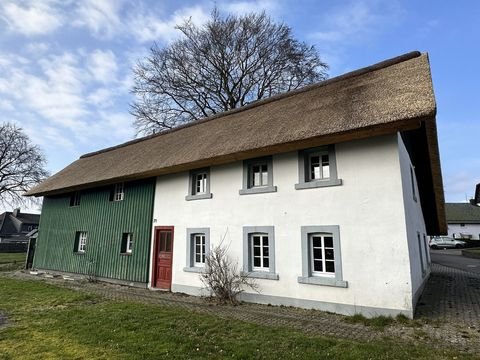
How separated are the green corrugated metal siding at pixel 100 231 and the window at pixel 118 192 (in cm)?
21

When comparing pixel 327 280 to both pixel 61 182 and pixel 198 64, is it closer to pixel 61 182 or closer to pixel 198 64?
pixel 61 182

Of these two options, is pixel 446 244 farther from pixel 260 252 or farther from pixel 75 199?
pixel 75 199

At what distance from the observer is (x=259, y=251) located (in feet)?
31.1

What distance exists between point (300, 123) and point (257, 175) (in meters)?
2.12

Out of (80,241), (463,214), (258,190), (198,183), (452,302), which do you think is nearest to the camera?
(452,302)

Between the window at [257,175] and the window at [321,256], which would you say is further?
the window at [257,175]

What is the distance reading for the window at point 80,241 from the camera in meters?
15.7

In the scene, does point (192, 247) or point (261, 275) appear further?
point (192, 247)

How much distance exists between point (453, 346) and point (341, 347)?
203 cm

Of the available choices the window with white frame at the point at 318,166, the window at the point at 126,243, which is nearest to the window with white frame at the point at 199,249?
the window at the point at 126,243

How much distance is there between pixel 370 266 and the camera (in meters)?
7.46

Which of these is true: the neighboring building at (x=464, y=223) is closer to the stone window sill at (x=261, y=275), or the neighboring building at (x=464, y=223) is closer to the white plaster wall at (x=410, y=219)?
the white plaster wall at (x=410, y=219)

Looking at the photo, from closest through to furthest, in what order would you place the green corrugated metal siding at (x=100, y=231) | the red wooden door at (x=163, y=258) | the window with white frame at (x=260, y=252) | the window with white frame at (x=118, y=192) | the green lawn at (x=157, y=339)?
the green lawn at (x=157, y=339)
the window with white frame at (x=260, y=252)
the red wooden door at (x=163, y=258)
the green corrugated metal siding at (x=100, y=231)
the window with white frame at (x=118, y=192)

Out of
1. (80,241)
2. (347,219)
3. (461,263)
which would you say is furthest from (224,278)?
(461,263)
